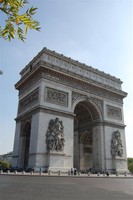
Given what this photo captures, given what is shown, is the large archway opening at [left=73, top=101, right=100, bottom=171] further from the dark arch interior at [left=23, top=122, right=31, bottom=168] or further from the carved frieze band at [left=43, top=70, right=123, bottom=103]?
the dark arch interior at [left=23, top=122, right=31, bottom=168]

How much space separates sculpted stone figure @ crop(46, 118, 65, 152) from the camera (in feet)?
74.1

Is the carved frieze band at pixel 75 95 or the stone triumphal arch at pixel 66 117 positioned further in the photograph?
the carved frieze band at pixel 75 95

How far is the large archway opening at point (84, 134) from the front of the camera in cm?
3057

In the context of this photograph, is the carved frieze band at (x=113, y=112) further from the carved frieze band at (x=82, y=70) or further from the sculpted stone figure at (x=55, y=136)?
the sculpted stone figure at (x=55, y=136)

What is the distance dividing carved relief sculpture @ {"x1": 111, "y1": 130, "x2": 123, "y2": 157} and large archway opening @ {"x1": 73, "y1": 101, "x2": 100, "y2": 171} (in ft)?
10.8

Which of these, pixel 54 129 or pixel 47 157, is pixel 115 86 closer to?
pixel 54 129

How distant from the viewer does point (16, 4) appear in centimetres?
202

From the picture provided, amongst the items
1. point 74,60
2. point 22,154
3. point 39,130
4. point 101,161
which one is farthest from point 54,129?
point 74,60

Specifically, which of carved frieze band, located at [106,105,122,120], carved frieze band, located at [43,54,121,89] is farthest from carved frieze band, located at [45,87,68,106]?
carved frieze band, located at [106,105,122,120]

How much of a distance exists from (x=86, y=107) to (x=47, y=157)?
11.5 meters

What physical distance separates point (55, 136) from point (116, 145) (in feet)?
35.0

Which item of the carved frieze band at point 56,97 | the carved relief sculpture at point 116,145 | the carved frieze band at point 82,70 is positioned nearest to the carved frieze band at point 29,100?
the carved frieze band at point 56,97

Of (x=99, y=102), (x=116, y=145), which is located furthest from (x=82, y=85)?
(x=116, y=145)

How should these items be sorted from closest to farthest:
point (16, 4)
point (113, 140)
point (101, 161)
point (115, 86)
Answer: point (16, 4)
point (101, 161)
point (113, 140)
point (115, 86)
